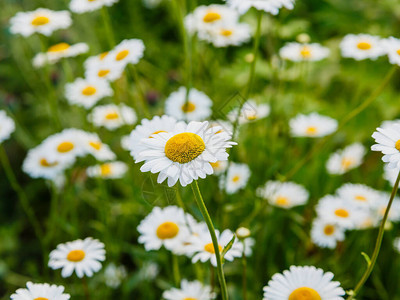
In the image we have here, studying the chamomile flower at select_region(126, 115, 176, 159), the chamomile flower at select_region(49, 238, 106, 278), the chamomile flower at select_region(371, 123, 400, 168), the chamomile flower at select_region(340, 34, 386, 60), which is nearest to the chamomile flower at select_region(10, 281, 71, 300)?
the chamomile flower at select_region(49, 238, 106, 278)

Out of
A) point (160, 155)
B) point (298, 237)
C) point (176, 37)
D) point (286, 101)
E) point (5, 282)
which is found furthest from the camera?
point (176, 37)

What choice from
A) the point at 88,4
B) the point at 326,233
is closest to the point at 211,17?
the point at 88,4

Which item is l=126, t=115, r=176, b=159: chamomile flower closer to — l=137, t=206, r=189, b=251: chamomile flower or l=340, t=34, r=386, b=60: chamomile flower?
l=137, t=206, r=189, b=251: chamomile flower

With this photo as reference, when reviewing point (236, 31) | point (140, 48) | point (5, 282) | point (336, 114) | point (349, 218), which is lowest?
point (5, 282)

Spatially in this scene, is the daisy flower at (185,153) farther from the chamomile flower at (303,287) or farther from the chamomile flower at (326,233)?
the chamomile flower at (326,233)

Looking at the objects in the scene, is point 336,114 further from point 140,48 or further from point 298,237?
point 140,48

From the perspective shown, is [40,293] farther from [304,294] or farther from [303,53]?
[303,53]

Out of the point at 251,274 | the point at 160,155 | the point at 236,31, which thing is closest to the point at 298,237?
the point at 251,274
